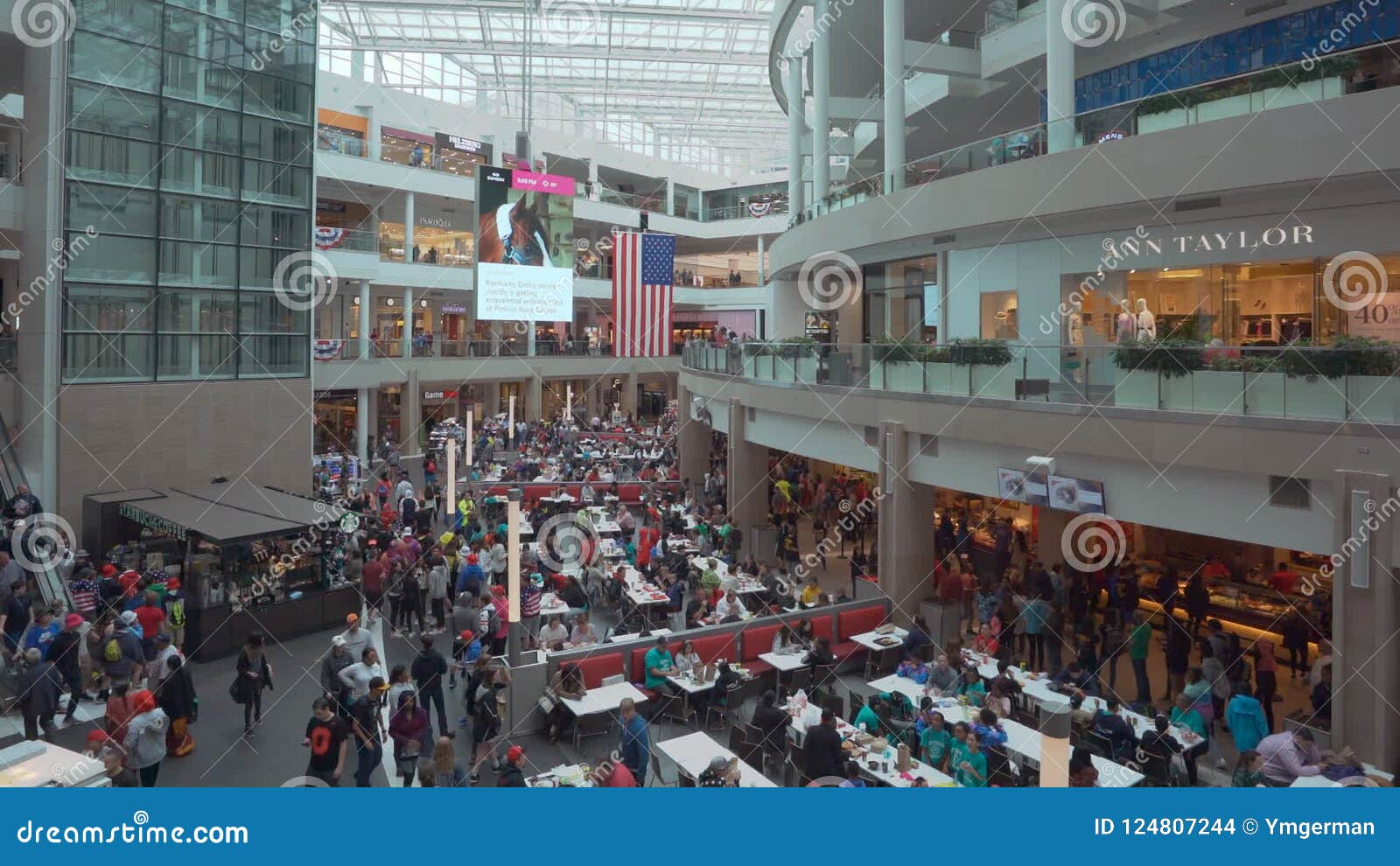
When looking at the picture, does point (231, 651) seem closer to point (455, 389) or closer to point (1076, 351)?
point (1076, 351)

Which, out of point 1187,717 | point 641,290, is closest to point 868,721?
point 1187,717

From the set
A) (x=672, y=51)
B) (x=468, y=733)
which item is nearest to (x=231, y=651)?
(x=468, y=733)

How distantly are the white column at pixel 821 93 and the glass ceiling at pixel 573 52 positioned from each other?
24.2ft

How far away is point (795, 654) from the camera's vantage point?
1103cm

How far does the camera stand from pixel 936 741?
330 inches

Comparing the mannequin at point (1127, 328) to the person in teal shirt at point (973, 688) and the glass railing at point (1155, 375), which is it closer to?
the glass railing at point (1155, 375)

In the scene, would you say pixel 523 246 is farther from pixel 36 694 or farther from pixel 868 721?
pixel 868 721

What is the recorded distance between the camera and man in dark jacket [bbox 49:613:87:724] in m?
9.59

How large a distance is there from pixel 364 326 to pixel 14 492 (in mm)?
13794

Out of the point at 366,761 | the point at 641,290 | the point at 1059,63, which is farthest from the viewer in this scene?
the point at 641,290

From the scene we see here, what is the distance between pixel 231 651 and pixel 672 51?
28308 mm

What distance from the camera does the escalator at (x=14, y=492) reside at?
1241 cm

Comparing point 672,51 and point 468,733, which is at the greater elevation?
point 672,51

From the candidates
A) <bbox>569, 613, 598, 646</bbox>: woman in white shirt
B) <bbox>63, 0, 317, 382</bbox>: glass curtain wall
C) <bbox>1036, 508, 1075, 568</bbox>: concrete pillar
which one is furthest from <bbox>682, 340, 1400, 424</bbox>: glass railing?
<bbox>63, 0, 317, 382</bbox>: glass curtain wall
